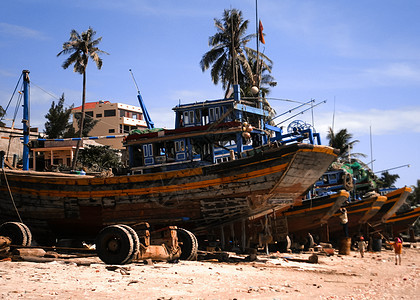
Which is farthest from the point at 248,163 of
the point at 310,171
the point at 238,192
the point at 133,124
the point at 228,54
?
the point at 133,124

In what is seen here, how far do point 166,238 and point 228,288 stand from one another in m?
3.97

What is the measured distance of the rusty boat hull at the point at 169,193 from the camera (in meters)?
15.9

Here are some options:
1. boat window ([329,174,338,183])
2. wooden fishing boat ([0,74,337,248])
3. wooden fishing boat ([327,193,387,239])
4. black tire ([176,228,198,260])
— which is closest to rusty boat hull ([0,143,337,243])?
wooden fishing boat ([0,74,337,248])

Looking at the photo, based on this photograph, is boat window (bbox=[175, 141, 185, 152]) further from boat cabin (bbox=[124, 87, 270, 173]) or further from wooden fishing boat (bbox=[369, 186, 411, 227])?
wooden fishing boat (bbox=[369, 186, 411, 227])

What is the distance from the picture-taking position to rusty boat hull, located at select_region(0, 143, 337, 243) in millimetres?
15930

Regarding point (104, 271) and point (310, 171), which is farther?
point (310, 171)

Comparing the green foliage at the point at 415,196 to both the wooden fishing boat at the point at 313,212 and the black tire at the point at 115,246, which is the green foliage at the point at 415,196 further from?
the black tire at the point at 115,246

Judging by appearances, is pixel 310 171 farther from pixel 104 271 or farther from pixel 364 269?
pixel 104 271

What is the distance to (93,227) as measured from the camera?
17.6 metres

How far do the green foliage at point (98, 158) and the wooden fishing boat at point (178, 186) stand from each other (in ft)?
57.1

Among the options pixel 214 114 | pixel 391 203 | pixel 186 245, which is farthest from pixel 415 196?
pixel 186 245

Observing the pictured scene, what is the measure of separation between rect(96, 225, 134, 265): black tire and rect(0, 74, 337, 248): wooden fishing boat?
196 inches

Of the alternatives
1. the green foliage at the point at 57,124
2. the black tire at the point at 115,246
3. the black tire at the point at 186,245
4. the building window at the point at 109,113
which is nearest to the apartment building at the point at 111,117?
the building window at the point at 109,113

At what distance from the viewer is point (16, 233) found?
13.5 meters
